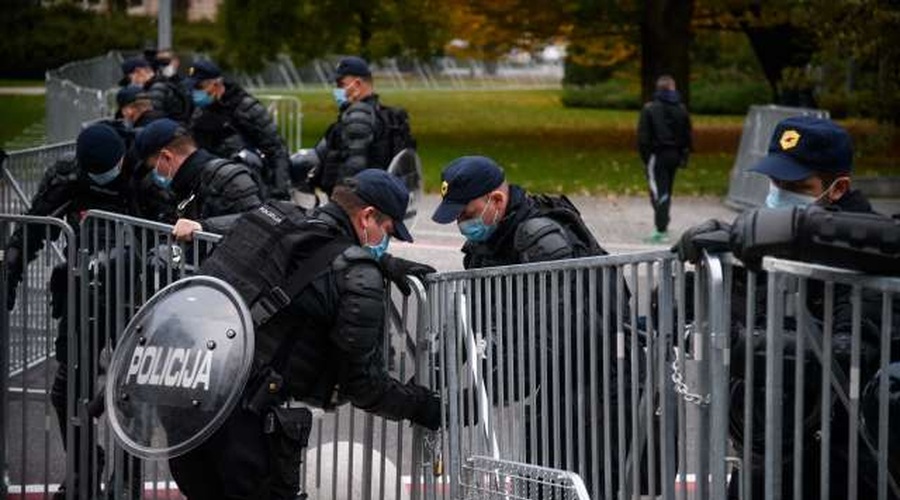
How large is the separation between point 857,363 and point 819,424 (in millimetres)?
402

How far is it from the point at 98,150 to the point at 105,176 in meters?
0.16

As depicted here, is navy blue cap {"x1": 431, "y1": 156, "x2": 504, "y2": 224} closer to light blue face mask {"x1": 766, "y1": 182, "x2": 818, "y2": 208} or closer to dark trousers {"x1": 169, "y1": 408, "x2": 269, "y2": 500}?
dark trousers {"x1": 169, "y1": 408, "x2": 269, "y2": 500}

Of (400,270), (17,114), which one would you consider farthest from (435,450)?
(17,114)

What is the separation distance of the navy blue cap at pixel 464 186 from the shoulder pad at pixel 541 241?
0.75ft

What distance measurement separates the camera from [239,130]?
13078 mm

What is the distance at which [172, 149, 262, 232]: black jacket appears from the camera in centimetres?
833

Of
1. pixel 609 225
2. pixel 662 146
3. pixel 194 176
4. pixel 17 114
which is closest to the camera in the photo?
pixel 194 176

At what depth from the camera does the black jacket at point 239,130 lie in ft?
42.4

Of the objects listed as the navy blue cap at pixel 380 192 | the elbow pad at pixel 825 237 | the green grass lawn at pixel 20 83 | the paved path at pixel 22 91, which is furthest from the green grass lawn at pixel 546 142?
the elbow pad at pixel 825 237

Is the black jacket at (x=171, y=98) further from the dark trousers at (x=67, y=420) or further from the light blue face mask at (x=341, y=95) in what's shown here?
the dark trousers at (x=67, y=420)

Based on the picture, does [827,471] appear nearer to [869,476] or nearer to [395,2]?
[869,476]

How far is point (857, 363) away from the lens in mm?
4438

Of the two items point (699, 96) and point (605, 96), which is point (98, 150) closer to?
point (699, 96)

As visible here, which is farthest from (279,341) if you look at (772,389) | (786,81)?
(786,81)
